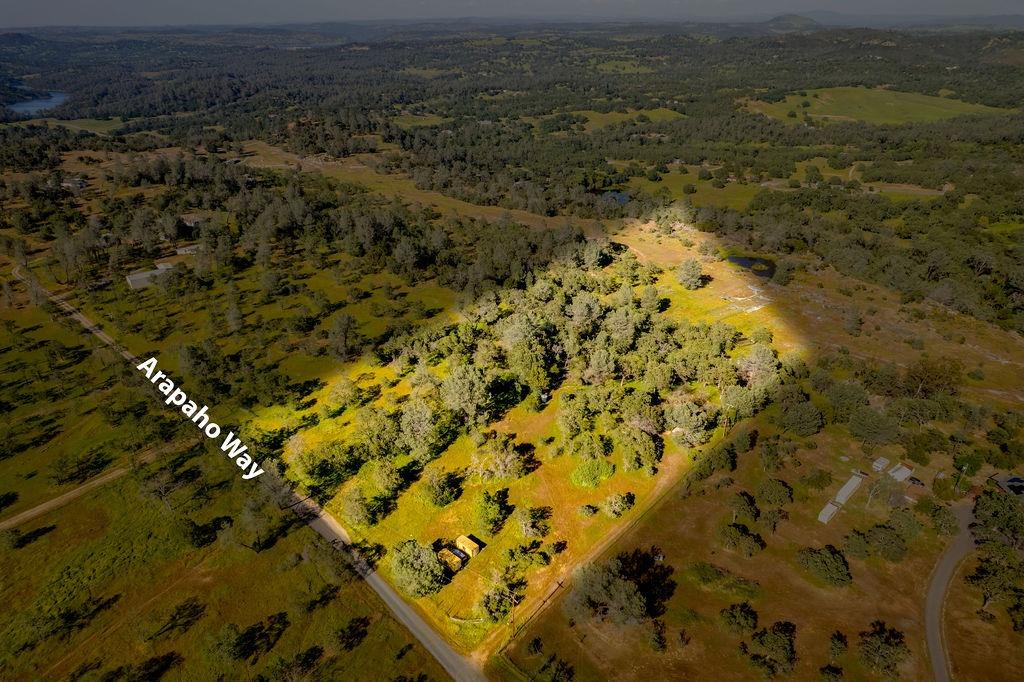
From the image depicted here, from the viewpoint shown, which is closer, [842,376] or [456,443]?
[456,443]

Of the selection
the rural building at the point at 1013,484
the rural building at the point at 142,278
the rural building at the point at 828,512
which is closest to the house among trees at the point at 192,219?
the rural building at the point at 142,278

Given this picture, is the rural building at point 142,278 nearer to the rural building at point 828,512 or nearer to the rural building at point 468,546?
the rural building at point 468,546

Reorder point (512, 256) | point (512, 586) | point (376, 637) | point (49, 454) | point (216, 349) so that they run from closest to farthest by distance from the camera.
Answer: point (376, 637) < point (512, 586) < point (49, 454) < point (216, 349) < point (512, 256)

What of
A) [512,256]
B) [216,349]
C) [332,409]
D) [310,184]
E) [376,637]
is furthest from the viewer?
[310,184]

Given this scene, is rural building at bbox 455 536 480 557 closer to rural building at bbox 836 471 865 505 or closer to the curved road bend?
the curved road bend

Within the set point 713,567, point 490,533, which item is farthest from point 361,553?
point 713,567

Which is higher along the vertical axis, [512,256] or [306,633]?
[512,256]

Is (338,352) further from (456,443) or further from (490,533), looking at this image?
(490,533)
